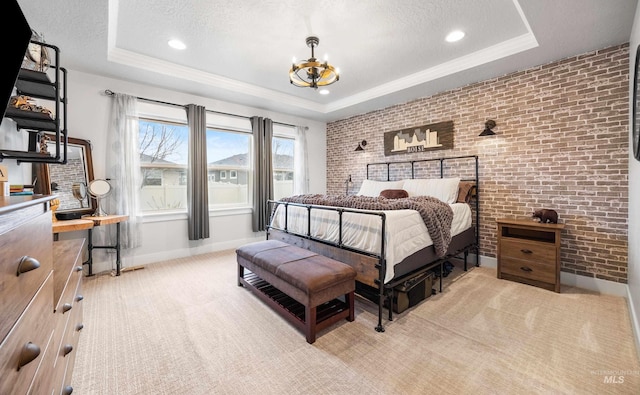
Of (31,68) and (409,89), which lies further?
(409,89)

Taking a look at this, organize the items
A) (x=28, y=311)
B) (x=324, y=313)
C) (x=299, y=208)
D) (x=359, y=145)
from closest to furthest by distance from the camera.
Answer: (x=28, y=311) < (x=324, y=313) < (x=299, y=208) < (x=359, y=145)

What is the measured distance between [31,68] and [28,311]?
184 centimetres

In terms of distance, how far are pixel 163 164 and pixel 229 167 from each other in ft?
3.44

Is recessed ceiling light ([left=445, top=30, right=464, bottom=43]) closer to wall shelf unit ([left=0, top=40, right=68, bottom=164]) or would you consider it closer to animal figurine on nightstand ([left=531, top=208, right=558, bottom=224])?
animal figurine on nightstand ([left=531, top=208, right=558, bottom=224])

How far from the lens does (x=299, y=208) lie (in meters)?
3.17

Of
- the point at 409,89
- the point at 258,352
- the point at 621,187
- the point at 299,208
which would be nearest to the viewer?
the point at 258,352

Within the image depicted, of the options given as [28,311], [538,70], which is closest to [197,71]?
[28,311]

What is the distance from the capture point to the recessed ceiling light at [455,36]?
2828 millimetres

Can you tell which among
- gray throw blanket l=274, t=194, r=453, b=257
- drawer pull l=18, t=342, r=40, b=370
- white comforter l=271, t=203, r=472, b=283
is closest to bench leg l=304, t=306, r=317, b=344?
white comforter l=271, t=203, r=472, b=283

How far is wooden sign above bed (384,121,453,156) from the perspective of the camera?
411cm

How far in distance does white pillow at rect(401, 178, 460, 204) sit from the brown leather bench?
220cm

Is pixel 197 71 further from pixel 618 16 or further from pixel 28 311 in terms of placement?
pixel 618 16

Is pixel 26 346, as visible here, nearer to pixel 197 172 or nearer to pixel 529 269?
pixel 197 172

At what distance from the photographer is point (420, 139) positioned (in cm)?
444
